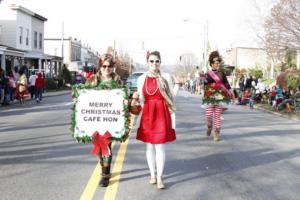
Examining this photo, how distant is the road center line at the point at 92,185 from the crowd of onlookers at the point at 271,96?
42.3 ft

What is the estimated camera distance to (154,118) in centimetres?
608


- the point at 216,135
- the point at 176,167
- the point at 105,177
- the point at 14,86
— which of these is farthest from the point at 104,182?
the point at 14,86

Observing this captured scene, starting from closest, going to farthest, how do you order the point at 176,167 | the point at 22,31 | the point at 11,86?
the point at 176,167, the point at 11,86, the point at 22,31

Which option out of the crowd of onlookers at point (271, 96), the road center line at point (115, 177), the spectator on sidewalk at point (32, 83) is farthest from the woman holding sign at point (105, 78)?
the spectator on sidewalk at point (32, 83)

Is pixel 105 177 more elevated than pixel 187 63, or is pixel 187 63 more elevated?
pixel 187 63

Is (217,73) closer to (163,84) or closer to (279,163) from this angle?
(279,163)

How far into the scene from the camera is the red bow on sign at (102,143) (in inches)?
245

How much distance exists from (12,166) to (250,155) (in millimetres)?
4393

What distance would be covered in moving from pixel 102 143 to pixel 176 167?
170cm

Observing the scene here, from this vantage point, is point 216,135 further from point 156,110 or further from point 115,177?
point 156,110

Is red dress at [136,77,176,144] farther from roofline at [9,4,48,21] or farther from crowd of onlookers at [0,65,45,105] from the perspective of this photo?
roofline at [9,4,48,21]

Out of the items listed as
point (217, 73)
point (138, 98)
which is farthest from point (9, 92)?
point (138, 98)

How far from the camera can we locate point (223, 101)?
1028 centimetres

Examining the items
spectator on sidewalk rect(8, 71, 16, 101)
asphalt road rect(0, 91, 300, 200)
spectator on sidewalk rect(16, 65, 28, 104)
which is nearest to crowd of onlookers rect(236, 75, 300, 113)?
asphalt road rect(0, 91, 300, 200)
